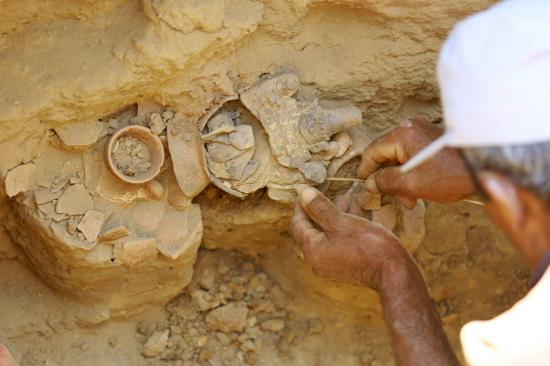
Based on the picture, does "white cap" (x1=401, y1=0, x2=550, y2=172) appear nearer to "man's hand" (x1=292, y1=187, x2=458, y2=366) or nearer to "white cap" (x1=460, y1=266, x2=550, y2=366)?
"white cap" (x1=460, y1=266, x2=550, y2=366)

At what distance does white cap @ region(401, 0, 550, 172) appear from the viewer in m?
1.28

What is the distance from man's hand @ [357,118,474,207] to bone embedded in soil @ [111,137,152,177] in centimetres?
57

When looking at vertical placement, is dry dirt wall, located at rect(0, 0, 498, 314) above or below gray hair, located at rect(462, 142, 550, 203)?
below

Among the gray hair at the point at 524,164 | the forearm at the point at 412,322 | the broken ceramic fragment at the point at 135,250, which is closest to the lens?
the gray hair at the point at 524,164

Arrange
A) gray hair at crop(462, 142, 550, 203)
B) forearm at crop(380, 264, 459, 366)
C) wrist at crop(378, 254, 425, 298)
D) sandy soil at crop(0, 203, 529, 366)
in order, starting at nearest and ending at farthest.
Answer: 1. gray hair at crop(462, 142, 550, 203)
2. forearm at crop(380, 264, 459, 366)
3. wrist at crop(378, 254, 425, 298)
4. sandy soil at crop(0, 203, 529, 366)

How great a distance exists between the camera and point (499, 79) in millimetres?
1291

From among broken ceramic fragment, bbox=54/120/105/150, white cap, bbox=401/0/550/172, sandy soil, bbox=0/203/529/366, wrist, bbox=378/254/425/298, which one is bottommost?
sandy soil, bbox=0/203/529/366

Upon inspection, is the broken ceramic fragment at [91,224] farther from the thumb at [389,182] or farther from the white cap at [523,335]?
the white cap at [523,335]

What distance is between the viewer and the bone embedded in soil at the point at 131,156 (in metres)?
2.01

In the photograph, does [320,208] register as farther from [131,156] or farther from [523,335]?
[523,335]

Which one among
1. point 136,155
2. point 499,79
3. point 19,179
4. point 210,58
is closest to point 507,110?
point 499,79

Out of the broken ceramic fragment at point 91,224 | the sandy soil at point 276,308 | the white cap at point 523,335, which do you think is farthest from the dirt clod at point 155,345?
the white cap at point 523,335

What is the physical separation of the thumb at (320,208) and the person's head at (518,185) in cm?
68

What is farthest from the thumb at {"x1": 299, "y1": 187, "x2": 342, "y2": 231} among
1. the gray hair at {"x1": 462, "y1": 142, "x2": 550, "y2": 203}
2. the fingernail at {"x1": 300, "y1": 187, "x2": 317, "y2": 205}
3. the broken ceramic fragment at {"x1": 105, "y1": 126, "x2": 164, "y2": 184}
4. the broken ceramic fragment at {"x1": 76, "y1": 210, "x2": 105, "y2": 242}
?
the gray hair at {"x1": 462, "y1": 142, "x2": 550, "y2": 203}
